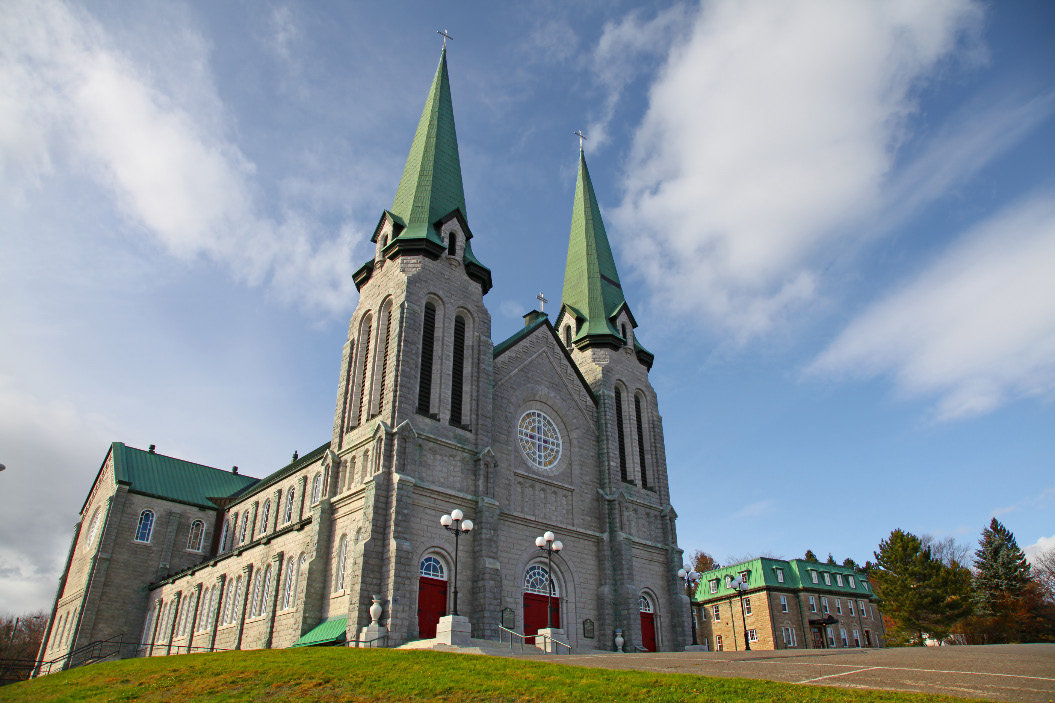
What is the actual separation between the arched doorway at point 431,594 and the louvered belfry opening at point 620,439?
13.0 m

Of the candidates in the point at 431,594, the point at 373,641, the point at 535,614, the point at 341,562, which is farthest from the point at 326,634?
the point at 535,614

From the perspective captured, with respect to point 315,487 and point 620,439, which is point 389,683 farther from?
point 620,439

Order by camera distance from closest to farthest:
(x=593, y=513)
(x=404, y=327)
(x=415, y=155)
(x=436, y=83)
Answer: (x=404, y=327)
(x=593, y=513)
(x=415, y=155)
(x=436, y=83)

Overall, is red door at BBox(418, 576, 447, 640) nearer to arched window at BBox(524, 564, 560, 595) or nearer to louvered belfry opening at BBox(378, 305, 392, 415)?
arched window at BBox(524, 564, 560, 595)

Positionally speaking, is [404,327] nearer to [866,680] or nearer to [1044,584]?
[866,680]

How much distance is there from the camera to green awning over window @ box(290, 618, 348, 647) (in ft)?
74.9

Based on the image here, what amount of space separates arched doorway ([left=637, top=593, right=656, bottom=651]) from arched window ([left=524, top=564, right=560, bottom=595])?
17.4ft

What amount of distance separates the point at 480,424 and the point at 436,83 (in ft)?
73.6

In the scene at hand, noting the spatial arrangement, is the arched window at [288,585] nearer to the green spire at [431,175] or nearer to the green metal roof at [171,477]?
the green spire at [431,175]

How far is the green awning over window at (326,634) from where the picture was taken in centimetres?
2284

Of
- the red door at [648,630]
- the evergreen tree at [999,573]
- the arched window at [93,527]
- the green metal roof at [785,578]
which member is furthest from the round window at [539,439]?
the evergreen tree at [999,573]

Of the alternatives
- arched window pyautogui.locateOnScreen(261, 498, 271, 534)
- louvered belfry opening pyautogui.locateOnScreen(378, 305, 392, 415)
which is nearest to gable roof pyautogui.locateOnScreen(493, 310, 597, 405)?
louvered belfry opening pyautogui.locateOnScreen(378, 305, 392, 415)

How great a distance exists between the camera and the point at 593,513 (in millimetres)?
33000

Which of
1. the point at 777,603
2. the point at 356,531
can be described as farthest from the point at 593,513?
the point at 777,603
